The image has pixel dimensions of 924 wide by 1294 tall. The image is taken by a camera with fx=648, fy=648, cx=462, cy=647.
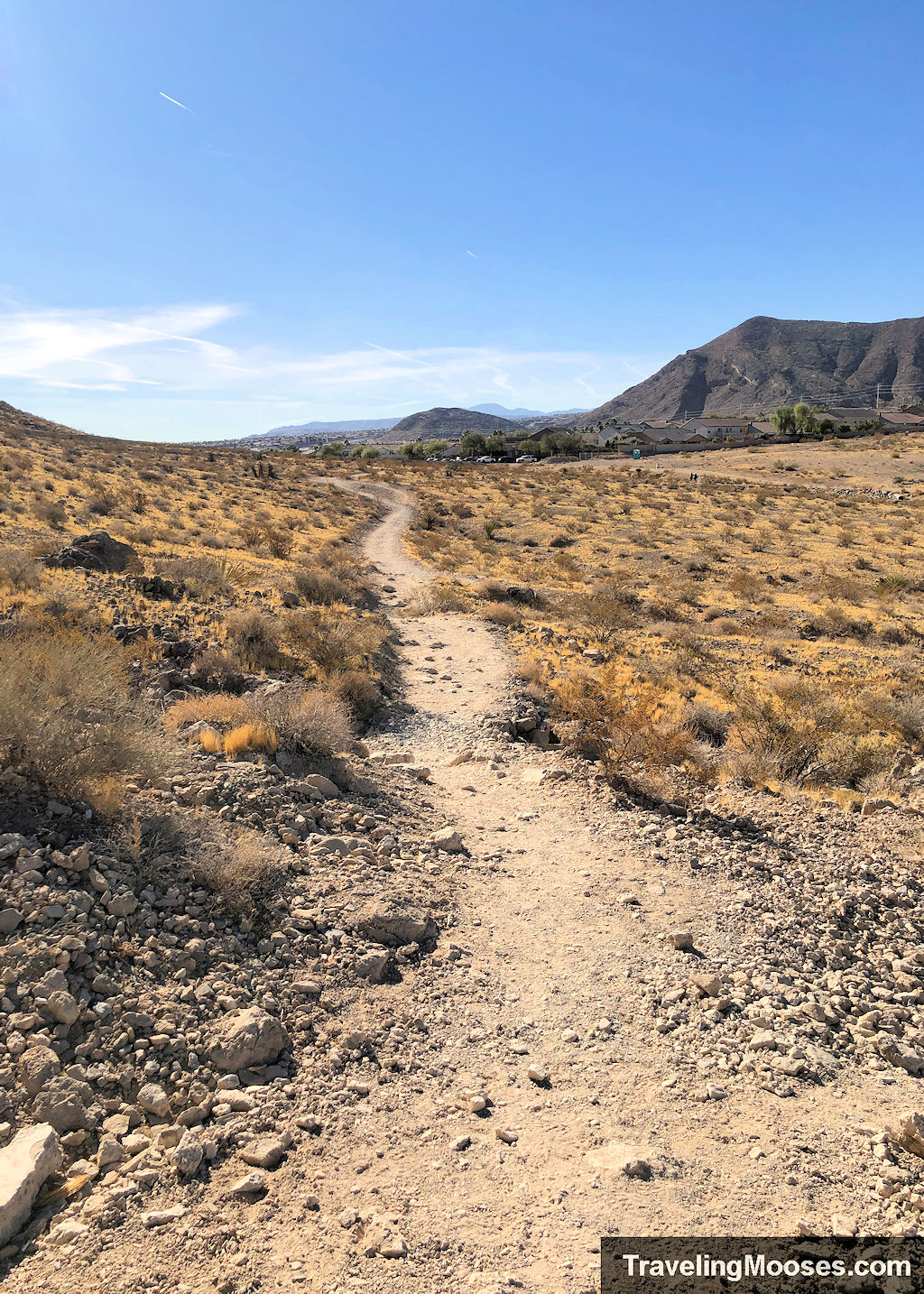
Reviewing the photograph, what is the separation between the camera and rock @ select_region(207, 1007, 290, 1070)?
3760 mm

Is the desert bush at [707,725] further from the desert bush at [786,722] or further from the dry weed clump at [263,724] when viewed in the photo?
the dry weed clump at [263,724]

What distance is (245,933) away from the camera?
469 centimetres

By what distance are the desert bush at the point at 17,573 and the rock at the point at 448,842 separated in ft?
30.6

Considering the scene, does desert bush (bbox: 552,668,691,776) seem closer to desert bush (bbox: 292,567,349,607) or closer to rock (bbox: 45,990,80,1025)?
rock (bbox: 45,990,80,1025)

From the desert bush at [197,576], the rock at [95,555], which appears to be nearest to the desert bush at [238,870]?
the desert bush at [197,576]

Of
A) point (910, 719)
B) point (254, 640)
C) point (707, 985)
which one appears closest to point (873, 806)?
point (707, 985)

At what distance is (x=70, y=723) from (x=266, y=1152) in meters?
3.45

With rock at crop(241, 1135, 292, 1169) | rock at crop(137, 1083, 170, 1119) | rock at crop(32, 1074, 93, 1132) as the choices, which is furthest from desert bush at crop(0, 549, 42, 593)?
rock at crop(241, 1135, 292, 1169)

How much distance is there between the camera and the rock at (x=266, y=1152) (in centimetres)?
327

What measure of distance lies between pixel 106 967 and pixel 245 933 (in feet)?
3.22

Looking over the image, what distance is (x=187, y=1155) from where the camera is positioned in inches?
125

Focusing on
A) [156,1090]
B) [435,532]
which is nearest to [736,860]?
[156,1090]

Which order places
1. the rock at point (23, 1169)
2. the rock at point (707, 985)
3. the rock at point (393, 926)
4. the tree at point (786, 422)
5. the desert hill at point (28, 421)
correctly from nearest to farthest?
the rock at point (23, 1169), the rock at point (707, 985), the rock at point (393, 926), the desert hill at point (28, 421), the tree at point (786, 422)

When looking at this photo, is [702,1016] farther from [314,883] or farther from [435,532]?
[435,532]
